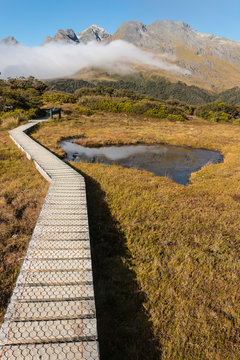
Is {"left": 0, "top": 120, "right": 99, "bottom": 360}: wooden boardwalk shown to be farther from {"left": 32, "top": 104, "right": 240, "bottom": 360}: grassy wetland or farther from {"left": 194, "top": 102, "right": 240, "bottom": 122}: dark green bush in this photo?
{"left": 194, "top": 102, "right": 240, "bottom": 122}: dark green bush

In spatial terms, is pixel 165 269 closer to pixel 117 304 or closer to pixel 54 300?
pixel 117 304

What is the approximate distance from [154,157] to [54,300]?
1597cm

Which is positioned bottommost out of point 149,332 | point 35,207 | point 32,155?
point 149,332

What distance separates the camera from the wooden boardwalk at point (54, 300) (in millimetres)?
2678

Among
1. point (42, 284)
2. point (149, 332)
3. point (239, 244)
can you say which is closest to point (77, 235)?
point (42, 284)

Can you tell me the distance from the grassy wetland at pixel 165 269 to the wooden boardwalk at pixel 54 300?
2.42ft

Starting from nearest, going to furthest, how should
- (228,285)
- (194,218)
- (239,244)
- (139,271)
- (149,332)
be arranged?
(149,332), (228,285), (139,271), (239,244), (194,218)

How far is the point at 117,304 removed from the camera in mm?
4086

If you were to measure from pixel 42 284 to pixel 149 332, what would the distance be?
2.18 meters

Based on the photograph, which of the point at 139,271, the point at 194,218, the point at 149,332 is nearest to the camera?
the point at 149,332

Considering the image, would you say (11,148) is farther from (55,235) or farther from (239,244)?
(239,244)

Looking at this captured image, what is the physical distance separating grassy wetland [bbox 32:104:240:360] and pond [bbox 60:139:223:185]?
4659mm

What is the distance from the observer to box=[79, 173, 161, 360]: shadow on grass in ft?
10.7

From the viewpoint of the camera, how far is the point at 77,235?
521cm
